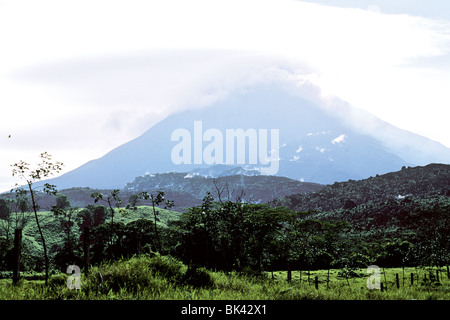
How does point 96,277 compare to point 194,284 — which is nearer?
point 96,277

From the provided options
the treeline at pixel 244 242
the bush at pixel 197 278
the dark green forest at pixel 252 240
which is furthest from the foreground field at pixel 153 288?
the treeline at pixel 244 242

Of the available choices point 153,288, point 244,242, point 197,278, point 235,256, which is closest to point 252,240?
point 244,242

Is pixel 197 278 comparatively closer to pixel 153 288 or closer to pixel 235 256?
pixel 153 288

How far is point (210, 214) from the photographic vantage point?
32.2 meters

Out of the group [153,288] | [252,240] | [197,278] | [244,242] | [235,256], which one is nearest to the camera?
[153,288]

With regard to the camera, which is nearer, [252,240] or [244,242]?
[244,242]

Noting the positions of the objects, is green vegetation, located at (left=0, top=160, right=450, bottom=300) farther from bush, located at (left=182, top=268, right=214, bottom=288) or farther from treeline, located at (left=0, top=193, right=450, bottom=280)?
treeline, located at (left=0, top=193, right=450, bottom=280)

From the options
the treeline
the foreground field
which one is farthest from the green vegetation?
the treeline

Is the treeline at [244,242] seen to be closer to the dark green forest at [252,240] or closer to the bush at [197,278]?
the dark green forest at [252,240]

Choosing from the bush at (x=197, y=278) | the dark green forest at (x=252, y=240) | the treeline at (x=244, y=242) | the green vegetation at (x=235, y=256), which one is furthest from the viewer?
the dark green forest at (x=252, y=240)
